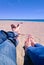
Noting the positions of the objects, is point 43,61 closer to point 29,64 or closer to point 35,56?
point 35,56

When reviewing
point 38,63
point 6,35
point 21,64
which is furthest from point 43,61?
point 6,35

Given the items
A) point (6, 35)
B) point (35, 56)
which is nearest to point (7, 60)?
point (35, 56)

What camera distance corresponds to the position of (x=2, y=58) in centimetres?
Result: 75

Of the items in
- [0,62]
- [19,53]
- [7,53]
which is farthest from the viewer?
[19,53]

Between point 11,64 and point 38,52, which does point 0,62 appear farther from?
point 38,52

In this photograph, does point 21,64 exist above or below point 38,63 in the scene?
below

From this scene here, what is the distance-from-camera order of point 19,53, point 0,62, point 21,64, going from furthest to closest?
point 19,53 → point 21,64 → point 0,62

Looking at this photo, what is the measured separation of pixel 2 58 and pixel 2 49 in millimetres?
99

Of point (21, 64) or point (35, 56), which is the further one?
point (21, 64)

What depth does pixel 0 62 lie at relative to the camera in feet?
2.39

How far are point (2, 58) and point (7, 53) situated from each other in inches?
3.5

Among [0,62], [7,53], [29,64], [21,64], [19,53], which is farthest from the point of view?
[19,53]

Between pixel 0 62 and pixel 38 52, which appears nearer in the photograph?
pixel 0 62

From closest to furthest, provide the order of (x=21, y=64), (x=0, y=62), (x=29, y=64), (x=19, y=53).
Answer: (x=0, y=62), (x=29, y=64), (x=21, y=64), (x=19, y=53)
